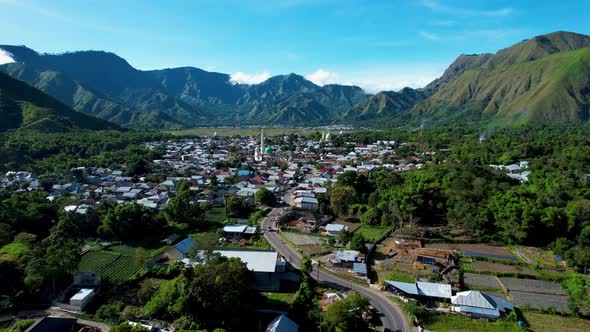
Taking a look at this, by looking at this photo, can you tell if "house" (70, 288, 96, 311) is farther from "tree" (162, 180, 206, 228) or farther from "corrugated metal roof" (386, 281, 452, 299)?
"corrugated metal roof" (386, 281, 452, 299)

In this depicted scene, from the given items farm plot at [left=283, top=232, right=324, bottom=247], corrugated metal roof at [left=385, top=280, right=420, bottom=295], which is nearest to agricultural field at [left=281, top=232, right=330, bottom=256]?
farm plot at [left=283, top=232, right=324, bottom=247]

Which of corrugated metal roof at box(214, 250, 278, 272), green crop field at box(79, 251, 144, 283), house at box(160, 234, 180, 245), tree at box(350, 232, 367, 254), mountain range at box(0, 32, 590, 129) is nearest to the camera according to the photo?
corrugated metal roof at box(214, 250, 278, 272)

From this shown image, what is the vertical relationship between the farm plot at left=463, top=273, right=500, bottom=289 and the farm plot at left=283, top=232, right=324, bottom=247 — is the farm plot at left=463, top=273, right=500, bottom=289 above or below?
below

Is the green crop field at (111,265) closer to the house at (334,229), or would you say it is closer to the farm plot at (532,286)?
the house at (334,229)

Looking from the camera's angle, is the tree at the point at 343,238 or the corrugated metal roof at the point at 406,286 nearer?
the corrugated metal roof at the point at 406,286

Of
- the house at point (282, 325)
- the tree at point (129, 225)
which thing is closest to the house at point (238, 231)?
the tree at point (129, 225)

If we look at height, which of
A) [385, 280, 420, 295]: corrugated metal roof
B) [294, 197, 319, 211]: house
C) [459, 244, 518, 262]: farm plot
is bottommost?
[459, 244, 518, 262]: farm plot
